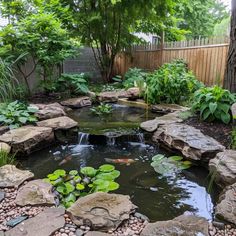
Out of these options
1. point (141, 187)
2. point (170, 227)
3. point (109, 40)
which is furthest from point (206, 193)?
point (109, 40)

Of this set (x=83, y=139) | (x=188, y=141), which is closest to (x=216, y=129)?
(x=188, y=141)

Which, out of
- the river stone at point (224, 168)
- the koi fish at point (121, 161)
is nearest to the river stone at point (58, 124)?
the koi fish at point (121, 161)

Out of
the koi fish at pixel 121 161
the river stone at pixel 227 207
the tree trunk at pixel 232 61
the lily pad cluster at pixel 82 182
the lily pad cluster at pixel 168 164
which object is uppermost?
the tree trunk at pixel 232 61

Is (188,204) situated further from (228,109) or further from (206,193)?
(228,109)

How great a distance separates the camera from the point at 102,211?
1912mm

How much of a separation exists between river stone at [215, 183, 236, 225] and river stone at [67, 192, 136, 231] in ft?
2.12

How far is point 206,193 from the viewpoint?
253 cm

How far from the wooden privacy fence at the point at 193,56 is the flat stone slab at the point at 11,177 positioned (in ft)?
17.0

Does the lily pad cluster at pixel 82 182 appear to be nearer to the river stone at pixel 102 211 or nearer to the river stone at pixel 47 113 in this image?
the river stone at pixel 102 211

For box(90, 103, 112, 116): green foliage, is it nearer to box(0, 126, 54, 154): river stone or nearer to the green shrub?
the green shrub

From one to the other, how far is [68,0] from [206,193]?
7.16 meters

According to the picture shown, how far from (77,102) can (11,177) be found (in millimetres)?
3800

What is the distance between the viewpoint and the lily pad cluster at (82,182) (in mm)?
2326

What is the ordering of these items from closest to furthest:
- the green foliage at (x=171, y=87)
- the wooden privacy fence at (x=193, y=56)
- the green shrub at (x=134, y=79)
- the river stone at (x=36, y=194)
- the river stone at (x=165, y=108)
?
the river stone at (x=36, y=194) → the river stone at (x=165, y=108) → the green foliage at (x=171, y=87) → the wooden privacy fence at (x=193, y=56) → the green shrub at (x=134, y=79)
